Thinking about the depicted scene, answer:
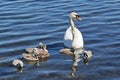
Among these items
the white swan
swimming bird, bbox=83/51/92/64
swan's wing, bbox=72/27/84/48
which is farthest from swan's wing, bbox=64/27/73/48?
swimming bird, bbox=83/51/92/64

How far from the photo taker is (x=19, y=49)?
69.5 feet

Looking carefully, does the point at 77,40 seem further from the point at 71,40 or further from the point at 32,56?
the point at 32,56

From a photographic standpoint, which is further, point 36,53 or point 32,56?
point 32,56

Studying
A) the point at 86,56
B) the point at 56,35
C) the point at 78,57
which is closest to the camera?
the point at 86,56

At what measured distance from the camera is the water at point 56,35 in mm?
18375

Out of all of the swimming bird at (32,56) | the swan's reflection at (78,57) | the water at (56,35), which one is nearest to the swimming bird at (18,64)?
the water at (56,35)

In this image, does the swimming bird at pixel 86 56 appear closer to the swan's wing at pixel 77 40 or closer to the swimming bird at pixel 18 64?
the swan's wing at pixel 77 40

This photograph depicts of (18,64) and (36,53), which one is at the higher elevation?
(36,53)

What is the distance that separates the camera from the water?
18.4m

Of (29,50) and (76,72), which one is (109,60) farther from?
(29,50)

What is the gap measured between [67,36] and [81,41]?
84cm

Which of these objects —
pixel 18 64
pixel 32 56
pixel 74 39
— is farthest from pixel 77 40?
pixel 18 64

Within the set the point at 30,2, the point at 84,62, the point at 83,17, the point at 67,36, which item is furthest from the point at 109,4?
the point at 84,62

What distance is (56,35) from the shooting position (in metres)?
23.1
